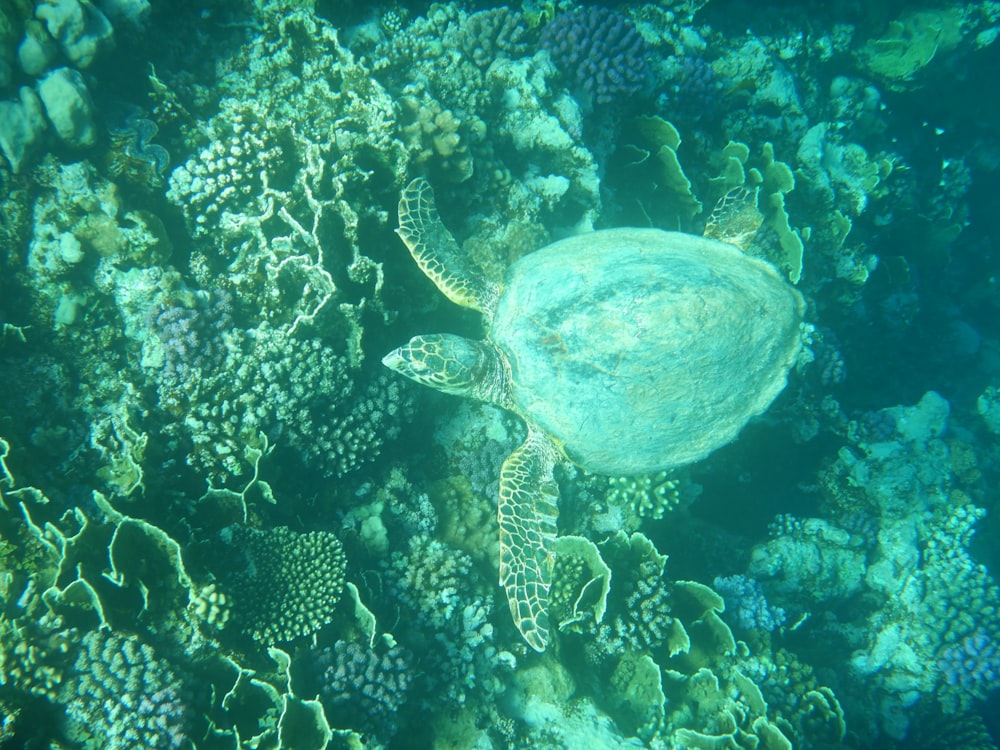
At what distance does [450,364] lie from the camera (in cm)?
373

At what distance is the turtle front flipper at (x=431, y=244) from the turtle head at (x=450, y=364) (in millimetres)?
452

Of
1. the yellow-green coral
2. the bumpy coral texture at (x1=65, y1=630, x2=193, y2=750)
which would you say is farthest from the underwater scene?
the yellow-green coral

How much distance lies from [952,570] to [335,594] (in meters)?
7.33

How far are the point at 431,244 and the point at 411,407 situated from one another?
4.53ft

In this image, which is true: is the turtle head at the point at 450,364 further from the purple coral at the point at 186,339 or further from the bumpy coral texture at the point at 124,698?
the bumpy coral texture at the point at 124,698

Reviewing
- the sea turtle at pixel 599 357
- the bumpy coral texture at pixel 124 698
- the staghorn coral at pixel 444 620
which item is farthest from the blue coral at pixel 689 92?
the bumpy coral texture at pixel 124 698

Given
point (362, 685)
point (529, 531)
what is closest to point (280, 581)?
point (362, 685)

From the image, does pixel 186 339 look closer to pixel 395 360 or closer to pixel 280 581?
pixel 395 360

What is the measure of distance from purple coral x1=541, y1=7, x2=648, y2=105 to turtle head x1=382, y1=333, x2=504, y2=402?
309 cm

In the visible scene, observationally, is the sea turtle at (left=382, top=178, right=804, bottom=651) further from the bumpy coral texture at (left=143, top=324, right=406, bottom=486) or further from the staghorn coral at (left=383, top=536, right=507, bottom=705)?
the bumpy coral texture at (left=143, top=324, right=406, bottom=486)

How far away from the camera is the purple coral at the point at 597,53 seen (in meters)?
4.88

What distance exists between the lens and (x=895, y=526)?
6117 millimetres

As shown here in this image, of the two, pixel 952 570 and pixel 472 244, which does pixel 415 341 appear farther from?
pixel 952 570

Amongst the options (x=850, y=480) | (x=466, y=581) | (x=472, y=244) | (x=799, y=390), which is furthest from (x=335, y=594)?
(x=850, y=480)
